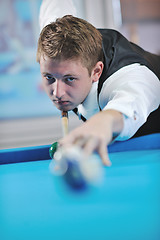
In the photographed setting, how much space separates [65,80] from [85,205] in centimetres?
63

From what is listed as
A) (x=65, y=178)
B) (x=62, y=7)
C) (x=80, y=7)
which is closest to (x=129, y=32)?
(x=80, y=7)

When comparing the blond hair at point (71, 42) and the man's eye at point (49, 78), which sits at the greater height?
the blond hair at point (71, 42)

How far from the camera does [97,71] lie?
52.4 inches

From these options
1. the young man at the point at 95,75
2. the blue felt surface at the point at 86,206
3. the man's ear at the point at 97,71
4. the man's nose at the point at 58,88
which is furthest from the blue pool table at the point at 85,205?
the man's ear at the point at 97,71

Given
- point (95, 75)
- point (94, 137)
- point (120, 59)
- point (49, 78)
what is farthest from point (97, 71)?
point (94, 137)

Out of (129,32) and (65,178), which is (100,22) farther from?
(65,178)

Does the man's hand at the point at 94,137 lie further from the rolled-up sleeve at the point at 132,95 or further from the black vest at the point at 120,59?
the black vest at the point at 120,59

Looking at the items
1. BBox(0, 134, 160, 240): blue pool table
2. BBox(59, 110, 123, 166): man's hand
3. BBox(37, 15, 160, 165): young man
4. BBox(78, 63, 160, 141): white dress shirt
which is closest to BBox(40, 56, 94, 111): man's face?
BBox(37, 15, 160, 165): young man

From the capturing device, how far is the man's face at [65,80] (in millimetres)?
1148

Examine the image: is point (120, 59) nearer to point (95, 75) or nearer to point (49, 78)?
point (95, 75)

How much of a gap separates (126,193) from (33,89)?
302cm

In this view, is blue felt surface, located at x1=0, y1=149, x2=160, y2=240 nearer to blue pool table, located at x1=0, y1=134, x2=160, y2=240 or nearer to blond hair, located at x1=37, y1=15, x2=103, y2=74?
blue pool table, located at x1=0, y1=134, x2=160, y2=240

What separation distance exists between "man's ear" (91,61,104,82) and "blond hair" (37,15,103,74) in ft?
0.07

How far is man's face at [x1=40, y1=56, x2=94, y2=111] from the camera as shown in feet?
3.77
